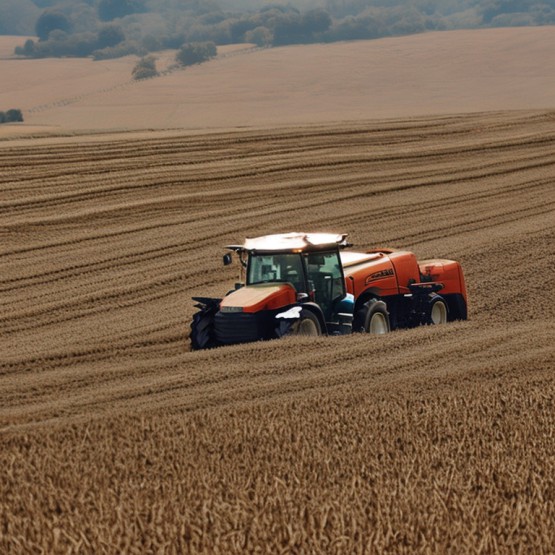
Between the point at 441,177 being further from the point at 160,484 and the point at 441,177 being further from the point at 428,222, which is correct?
the point at 160,484

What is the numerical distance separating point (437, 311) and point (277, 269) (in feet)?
10.3

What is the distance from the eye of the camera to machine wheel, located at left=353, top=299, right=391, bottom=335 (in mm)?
14422

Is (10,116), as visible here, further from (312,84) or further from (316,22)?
(316,22)

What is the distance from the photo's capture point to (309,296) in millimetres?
13852

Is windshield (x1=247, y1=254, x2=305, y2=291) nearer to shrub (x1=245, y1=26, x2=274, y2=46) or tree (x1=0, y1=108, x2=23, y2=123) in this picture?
tree (x1=0, y1=108, x2=23, y2=123)

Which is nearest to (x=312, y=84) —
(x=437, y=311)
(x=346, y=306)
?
(x=437, y=311)

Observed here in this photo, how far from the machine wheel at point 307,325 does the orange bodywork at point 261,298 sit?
9.6 inches

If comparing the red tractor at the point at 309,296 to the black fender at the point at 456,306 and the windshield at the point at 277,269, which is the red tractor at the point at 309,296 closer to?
the windshield at the point at 277,269

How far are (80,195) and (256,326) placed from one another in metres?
10.1

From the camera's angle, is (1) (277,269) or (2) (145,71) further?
(2) (145,71)

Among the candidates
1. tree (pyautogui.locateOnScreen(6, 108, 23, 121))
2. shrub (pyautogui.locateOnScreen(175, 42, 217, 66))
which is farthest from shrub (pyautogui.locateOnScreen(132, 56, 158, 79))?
tree (pyautogui.locateOnScreen(6, 108, 23, 121))

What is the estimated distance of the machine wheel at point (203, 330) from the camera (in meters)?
13.9

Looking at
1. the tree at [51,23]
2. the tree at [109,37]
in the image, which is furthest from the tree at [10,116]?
the tree at [51,23]

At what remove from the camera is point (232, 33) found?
126 meters
